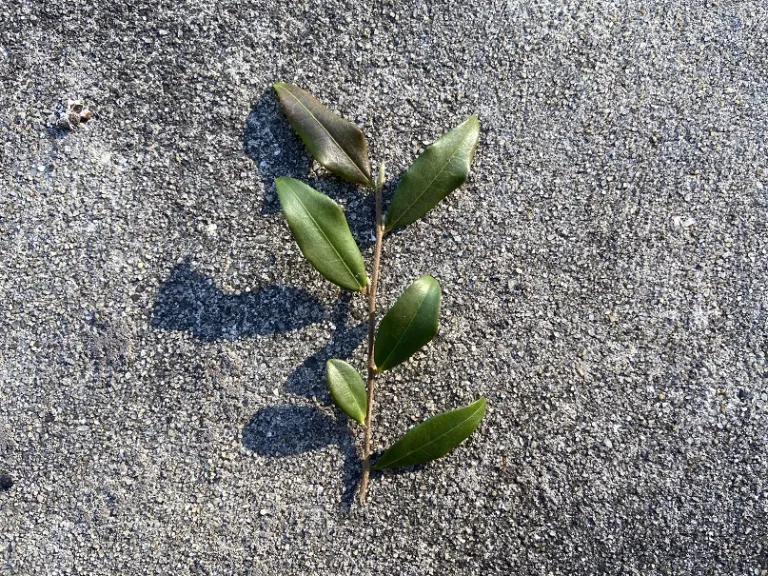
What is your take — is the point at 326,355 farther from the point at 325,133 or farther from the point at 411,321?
the point at 325,133

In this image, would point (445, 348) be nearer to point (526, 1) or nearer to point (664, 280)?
point (664, 280)

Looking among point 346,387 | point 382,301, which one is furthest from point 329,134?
point 346,387

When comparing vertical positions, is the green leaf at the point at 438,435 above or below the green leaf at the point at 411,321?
below

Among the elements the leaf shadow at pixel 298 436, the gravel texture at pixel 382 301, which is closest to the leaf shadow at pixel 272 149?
the gravel texture at pixel 382 301

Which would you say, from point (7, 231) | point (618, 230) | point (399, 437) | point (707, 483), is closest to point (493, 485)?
point (399, 437)

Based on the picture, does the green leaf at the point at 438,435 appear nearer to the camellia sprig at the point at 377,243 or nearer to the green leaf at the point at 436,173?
the camellia sprig at the point at 377,243

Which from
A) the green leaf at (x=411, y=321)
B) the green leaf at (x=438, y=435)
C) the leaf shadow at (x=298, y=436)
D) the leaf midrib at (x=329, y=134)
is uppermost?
the leaf midrib at (x=329, y=134)

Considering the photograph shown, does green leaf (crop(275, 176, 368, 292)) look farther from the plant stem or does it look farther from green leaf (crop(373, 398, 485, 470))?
green leaf (crop(373, 398, 485, 470))
